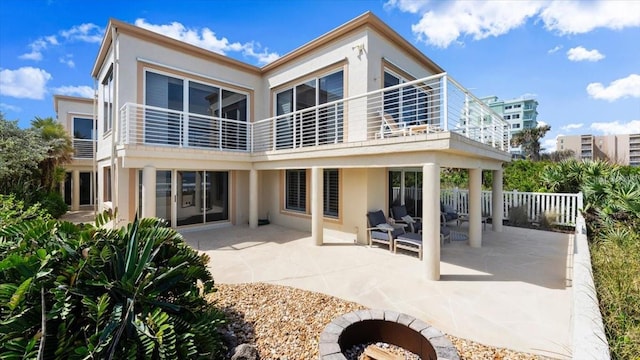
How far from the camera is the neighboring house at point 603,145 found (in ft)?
130

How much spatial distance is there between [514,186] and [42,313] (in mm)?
18428

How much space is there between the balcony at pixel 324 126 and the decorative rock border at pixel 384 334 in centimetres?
493

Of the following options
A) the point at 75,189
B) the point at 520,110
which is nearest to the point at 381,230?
the point at 75,189

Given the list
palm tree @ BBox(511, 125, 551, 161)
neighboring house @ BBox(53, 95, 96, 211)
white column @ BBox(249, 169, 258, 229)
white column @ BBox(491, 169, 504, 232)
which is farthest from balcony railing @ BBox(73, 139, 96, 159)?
palm tree @ BBox(511, 125, 551, 161)

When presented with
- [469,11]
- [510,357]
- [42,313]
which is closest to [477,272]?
[510,357]

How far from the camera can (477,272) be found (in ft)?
21.9

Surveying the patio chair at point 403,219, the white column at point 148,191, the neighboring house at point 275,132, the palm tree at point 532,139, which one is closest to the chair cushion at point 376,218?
the neighboring house at point 275,132

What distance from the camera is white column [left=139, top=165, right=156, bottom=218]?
8867 millimetres

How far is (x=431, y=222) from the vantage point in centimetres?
638

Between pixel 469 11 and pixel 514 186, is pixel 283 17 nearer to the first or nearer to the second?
pixel 469 11

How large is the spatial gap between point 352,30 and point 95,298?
33.9ft

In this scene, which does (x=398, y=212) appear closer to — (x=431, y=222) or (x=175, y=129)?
(x=431, y=222)

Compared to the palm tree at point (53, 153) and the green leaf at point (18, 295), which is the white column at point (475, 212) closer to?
the green leaf at point (18, 295)

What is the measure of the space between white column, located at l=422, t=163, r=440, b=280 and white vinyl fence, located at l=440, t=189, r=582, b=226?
857 cm
